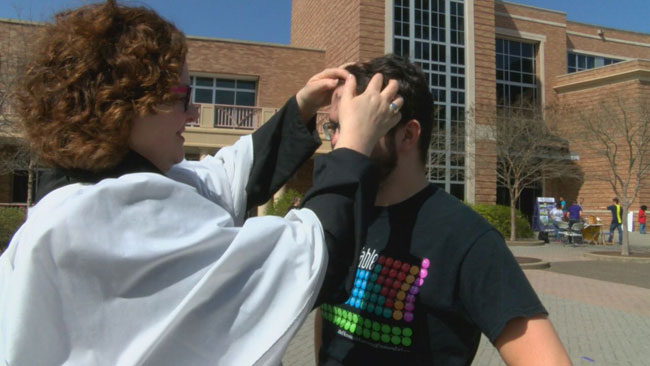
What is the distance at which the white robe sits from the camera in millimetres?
971

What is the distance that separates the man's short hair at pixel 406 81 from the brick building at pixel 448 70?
18.2m

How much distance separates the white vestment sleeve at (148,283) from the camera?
971 mm

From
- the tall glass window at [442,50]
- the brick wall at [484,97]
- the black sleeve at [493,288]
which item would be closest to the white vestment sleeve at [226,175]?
the black sleeve at [493,288]

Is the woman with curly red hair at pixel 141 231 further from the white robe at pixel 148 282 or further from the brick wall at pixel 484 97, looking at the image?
the brick wall at pixel 484 97

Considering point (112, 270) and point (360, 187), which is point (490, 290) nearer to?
point (360, 187)

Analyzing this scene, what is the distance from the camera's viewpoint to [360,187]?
3.90 ft

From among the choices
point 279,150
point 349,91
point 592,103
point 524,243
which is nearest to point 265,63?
point 524,243

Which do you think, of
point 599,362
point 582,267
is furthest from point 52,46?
point 582,267

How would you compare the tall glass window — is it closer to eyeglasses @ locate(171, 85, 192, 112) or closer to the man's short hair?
the man's short hair

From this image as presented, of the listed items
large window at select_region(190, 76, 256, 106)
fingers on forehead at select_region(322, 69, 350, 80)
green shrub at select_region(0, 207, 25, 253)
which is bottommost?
green shrub at select_region(0, 207, 25, 253)

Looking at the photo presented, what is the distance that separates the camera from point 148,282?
1022 mm

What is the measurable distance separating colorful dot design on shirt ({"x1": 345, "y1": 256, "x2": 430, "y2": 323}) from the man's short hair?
53 centimetres

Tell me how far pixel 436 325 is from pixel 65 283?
1.08m

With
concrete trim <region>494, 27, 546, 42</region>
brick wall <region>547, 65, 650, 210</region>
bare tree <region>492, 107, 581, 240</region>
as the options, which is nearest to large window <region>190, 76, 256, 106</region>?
bare tree <region>492, 107, 581, 240</region>
